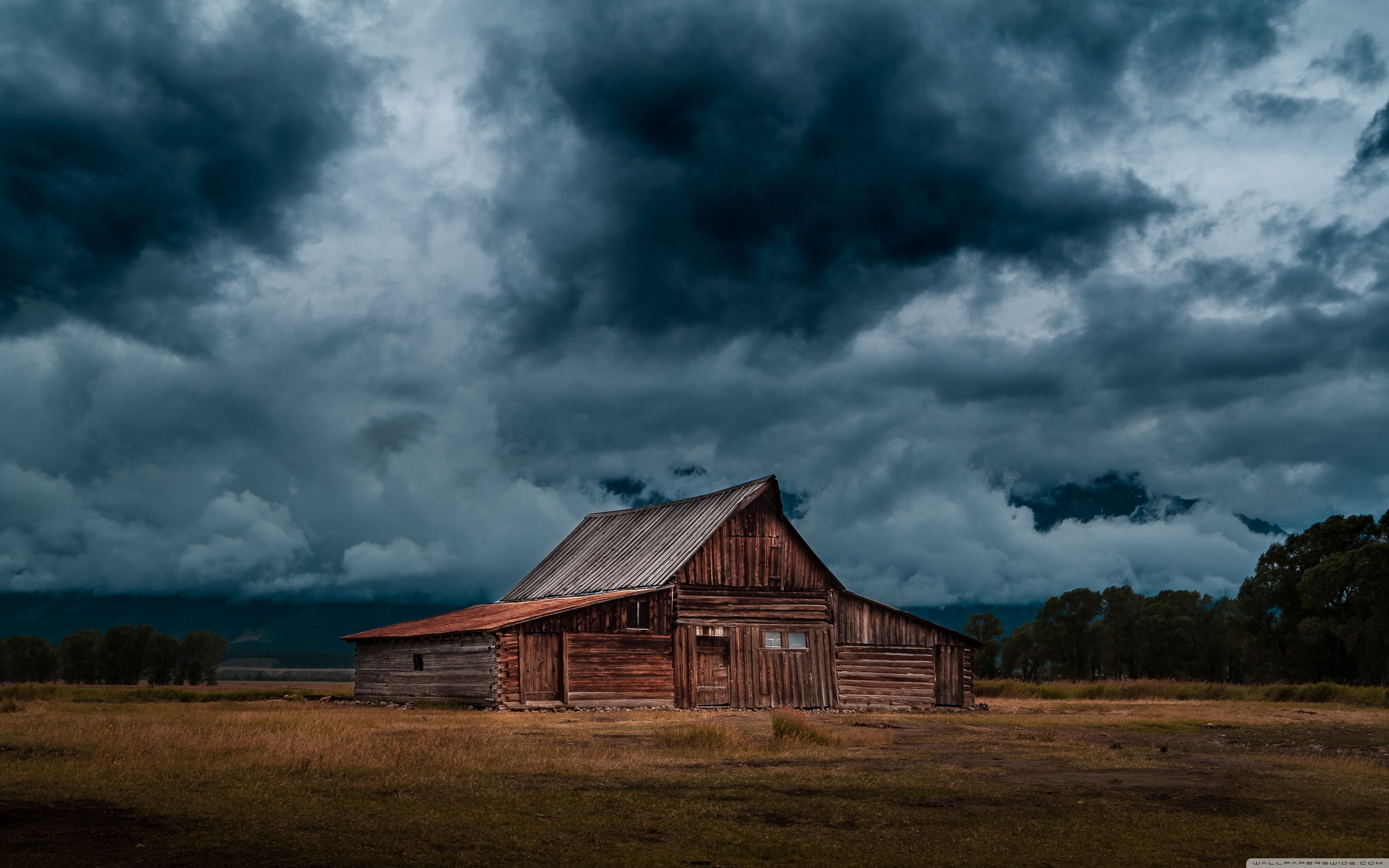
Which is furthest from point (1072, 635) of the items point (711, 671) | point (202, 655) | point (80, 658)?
point (80, 658)

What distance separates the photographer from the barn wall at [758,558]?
3953 cm

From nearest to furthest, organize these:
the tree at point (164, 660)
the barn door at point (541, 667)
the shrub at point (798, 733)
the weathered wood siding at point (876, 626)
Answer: the shrub at point (798, 733), the barn door at point (541, 667), the weathered wood siding at point (876, 626), the tree at point (164, 660)

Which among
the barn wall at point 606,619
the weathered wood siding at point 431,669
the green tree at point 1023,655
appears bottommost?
the green tree at point 1023,655

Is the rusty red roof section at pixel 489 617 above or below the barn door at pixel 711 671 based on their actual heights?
above

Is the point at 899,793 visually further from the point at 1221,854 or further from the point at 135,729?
the point at 135,729

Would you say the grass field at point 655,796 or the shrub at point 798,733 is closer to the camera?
the grass field at point 655,796

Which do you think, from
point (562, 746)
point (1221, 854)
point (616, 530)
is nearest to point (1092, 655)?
point (616, 530)

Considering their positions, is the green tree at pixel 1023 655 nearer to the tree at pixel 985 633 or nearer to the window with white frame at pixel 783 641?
the tree at pixel 985 633

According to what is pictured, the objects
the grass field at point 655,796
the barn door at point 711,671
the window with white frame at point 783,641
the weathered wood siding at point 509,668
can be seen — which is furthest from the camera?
the window with white frame at point 783,641

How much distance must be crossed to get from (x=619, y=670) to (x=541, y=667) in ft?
9.29

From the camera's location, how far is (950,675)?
4303 cm

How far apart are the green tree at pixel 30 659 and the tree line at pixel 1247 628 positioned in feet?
261

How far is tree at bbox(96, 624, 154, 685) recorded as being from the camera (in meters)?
89.5

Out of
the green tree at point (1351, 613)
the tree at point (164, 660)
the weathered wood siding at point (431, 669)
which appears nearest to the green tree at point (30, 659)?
the tree at point (164, 660)
